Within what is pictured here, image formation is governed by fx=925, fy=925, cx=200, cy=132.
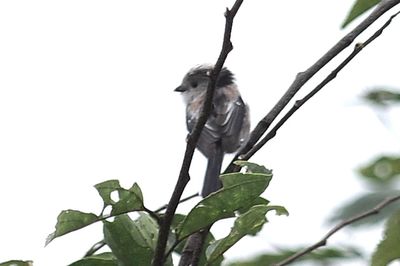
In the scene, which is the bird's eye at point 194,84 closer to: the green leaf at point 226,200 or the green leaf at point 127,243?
the green leaf at point 127,243

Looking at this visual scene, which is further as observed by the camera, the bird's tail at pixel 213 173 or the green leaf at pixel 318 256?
the bird's tail at pixel 213 173

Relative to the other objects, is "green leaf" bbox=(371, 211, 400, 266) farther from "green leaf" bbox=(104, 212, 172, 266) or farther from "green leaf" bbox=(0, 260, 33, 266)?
"green leaf" bbox=(0, 260, 33, 266)

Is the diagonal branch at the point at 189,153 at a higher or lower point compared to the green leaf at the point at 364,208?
higher

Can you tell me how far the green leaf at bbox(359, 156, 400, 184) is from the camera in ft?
8.25

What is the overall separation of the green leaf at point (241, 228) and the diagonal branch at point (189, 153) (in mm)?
325

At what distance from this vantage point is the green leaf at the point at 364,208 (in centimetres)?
219

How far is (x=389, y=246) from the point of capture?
78.1 inches

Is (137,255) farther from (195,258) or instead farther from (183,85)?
(183,85)

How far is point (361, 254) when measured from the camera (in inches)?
84.8

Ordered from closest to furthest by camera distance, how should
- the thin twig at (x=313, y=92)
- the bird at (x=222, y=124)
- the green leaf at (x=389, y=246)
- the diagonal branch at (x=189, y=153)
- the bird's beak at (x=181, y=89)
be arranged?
the diagonal branch at (x=189, y=153)
the green leaf at (x=389, y=246)
the thin twig at (x=313, y=92)
the bird at (x=222, y=124)
the bird's beak at (x=181, y=89)

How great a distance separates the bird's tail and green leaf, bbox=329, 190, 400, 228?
2.36 metres

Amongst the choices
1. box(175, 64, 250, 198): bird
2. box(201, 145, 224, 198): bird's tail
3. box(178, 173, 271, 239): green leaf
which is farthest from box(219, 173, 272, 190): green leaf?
box(175, 64, 250, 198): bird

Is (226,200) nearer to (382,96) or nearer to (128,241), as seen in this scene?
(128,241)

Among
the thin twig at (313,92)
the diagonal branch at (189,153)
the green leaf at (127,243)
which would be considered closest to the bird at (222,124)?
the thin twig at (313,92)
